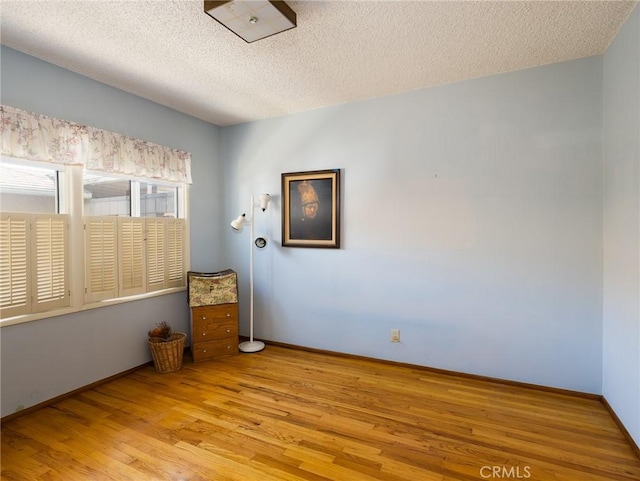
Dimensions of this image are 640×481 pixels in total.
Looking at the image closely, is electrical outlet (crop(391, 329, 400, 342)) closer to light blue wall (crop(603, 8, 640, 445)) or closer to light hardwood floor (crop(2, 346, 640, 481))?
light hardwood floor (crop(2, 346, 640, 481))

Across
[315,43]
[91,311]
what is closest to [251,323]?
[91,311]

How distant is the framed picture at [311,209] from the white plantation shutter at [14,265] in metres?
2.15

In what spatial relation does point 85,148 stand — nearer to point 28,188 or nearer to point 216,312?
point 28,188

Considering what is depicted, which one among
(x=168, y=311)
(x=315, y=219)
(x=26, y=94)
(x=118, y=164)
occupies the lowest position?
(x=168, y=311)

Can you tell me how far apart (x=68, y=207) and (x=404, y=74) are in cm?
287

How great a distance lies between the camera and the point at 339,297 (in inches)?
136

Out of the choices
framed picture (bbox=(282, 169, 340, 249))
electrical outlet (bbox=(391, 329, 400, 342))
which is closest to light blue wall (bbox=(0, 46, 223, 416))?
framed picture (bbox=(282, 169, 340, 249))

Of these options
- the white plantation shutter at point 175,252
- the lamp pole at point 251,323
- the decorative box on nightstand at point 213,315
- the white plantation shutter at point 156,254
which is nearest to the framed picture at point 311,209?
the lamp pole at point 251,323

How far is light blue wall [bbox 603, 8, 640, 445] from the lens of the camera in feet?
6.39

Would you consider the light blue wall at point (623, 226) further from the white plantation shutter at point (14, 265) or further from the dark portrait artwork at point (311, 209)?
the white plantation shutter at point (14, 265)

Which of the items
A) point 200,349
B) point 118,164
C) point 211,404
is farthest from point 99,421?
point 118,164

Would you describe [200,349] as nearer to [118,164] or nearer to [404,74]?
[118,164]

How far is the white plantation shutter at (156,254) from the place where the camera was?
3.26 m

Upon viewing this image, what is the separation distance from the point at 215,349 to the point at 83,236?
5.21 feet
